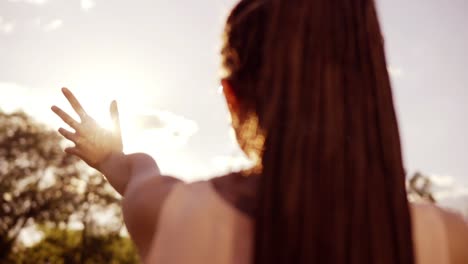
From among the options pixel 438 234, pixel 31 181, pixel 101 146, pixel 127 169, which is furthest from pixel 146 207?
pixel 31 181

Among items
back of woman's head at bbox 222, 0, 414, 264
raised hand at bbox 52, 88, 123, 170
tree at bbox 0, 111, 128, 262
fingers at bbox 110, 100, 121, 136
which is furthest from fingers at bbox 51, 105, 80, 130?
tree at bbox 0, 111, 128, 262

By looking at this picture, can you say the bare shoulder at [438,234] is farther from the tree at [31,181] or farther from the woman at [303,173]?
the tree at [31,181]

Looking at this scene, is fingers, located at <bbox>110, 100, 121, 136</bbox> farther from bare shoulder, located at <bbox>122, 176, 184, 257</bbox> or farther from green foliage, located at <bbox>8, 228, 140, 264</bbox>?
green foliage, located at <bbox>8, 228, 140, 264</bbox>

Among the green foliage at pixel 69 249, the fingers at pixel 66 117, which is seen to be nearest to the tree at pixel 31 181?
the green foliage at pixel 69 249

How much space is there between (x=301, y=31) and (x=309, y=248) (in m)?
0.61

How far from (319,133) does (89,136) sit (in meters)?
1.18

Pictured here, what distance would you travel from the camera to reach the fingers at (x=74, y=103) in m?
2.16

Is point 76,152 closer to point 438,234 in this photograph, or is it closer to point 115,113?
point 115,113

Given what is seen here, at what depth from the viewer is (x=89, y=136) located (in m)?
2.11

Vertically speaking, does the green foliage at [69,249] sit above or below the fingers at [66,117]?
below

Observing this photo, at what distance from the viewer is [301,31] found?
1.40 metres

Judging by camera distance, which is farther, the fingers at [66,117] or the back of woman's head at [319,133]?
the fingers at [66,117]

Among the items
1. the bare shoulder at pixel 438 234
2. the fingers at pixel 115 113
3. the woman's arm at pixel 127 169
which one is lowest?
the bare shoulder at pixel 438 234

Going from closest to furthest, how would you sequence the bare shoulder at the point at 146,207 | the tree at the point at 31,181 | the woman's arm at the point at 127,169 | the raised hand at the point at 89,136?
the bare shoulder at the point at 146,207, the woman's arm at the point at 127,169, the raised hand at the point at 89,136, the tree at the point at 31,181
